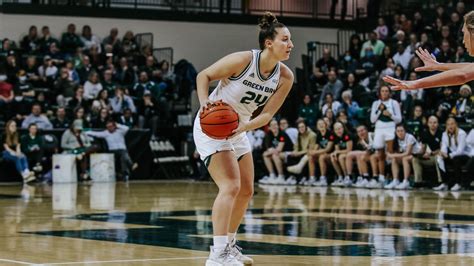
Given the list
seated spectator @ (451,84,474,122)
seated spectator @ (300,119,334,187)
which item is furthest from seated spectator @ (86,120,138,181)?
seated spectator @ (451,84,474,122)

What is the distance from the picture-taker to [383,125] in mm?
21531

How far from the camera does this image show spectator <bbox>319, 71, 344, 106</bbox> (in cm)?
2538

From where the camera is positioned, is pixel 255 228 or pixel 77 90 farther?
pixel 77 90

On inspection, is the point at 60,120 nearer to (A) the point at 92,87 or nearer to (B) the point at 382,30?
(A) the point at 92,87

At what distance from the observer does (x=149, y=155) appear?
84.9ft

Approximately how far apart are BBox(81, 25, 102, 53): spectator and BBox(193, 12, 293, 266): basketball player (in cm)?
1951

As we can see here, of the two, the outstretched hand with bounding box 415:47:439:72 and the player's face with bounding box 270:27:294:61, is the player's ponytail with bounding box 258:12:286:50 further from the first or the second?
the outstretched hand with bounding box 415:47:439:72

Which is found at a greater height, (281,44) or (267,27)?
(267,27)

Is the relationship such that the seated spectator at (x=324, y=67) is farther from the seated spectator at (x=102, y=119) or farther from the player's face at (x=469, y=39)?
the player's face at (x=469, y=39)

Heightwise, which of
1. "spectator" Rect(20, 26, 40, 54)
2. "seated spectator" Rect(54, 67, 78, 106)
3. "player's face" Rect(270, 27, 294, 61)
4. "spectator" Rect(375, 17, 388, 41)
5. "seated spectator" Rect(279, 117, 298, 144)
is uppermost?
"spectator" Rect(375, 17, 388, 41)

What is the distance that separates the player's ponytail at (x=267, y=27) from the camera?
8297 millimetres

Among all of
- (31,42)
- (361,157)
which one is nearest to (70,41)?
(31,42)

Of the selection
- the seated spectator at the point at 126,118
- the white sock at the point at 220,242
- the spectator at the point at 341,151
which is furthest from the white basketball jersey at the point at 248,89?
the seated spectator at the point at 126,118

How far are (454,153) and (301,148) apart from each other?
173 inches
